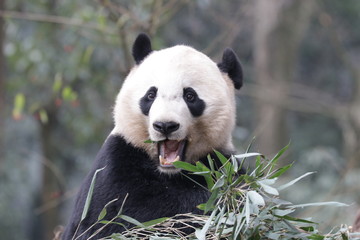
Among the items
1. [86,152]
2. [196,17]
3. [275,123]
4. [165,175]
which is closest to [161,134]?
[165,175]

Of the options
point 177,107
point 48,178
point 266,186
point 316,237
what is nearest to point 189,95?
point 177,107

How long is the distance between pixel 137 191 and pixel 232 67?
46.4 inches

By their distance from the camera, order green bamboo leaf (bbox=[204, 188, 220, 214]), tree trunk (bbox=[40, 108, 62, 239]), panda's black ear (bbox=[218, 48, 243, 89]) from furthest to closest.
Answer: tree trunk (bbox=[40, 108, 62, 239]), panda's black ear (bbox=[218, 48, 243, 89]), green bamboo leaf (bbox=[204, 188, 220, 214])

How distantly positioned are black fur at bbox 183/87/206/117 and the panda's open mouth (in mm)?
211

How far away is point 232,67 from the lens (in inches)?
187

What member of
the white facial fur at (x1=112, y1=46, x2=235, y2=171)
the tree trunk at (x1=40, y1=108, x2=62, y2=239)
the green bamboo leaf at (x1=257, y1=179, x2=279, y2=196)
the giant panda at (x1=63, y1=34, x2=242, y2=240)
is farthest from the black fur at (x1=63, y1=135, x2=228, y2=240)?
the tree trunk at (x1=40, y1=108, x2=62, y2=239)

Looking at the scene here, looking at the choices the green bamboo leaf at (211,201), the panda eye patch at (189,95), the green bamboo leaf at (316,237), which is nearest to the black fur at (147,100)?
the panda eye patch at (189,95)

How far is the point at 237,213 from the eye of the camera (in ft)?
12.2

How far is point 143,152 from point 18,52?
6.10 m

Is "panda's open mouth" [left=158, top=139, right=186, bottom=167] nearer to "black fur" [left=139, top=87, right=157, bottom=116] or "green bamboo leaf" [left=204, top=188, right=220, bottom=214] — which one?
"black fur" [left=139, top=87, right=157, bottom=116]

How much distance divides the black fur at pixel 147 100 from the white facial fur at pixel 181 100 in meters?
0.03

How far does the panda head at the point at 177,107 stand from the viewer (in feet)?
13.7

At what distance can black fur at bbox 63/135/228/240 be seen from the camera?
418 centimetres

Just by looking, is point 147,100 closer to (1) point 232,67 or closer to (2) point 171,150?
(2) point 171,150
